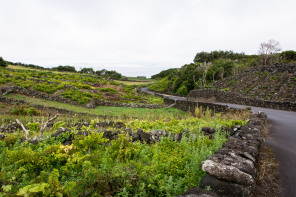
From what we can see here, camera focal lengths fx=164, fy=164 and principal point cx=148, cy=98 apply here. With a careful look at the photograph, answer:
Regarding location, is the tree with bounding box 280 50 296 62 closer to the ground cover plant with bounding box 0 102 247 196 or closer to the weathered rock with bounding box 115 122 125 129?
the weathered rock with bounding box 115 122 125 129

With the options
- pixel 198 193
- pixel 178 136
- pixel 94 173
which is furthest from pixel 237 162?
pixel 178 136

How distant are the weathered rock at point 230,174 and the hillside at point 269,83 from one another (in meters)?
21.0

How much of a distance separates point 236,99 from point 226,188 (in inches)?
833

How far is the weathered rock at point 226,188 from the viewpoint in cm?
266

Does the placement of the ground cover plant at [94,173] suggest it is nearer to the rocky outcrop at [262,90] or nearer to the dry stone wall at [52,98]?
the rocky outcrop at [262,90]

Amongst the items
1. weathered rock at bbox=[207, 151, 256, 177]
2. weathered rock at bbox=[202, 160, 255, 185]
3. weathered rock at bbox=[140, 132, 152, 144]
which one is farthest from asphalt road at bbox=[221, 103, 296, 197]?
weathered rock at bbox=[140, 132, 152, 144]

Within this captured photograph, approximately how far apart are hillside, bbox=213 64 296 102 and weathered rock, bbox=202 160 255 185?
69.0 ft

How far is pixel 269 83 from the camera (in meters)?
24.9

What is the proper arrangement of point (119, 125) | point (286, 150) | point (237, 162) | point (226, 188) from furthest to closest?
point (119, 125) < point (286, 150) < point (237, 162) < point (226, 188)

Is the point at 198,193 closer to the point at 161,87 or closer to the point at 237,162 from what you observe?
the point at 237,162

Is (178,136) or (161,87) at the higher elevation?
(161,87)

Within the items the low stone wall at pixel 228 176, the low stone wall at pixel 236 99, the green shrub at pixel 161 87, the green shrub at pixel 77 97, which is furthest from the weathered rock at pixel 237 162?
the green shrub at pixel 161 87

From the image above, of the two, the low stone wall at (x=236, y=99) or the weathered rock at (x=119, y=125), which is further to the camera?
the low stone wall at (x=236, y=99)

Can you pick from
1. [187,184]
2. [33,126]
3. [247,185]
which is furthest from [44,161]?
[33,126]
